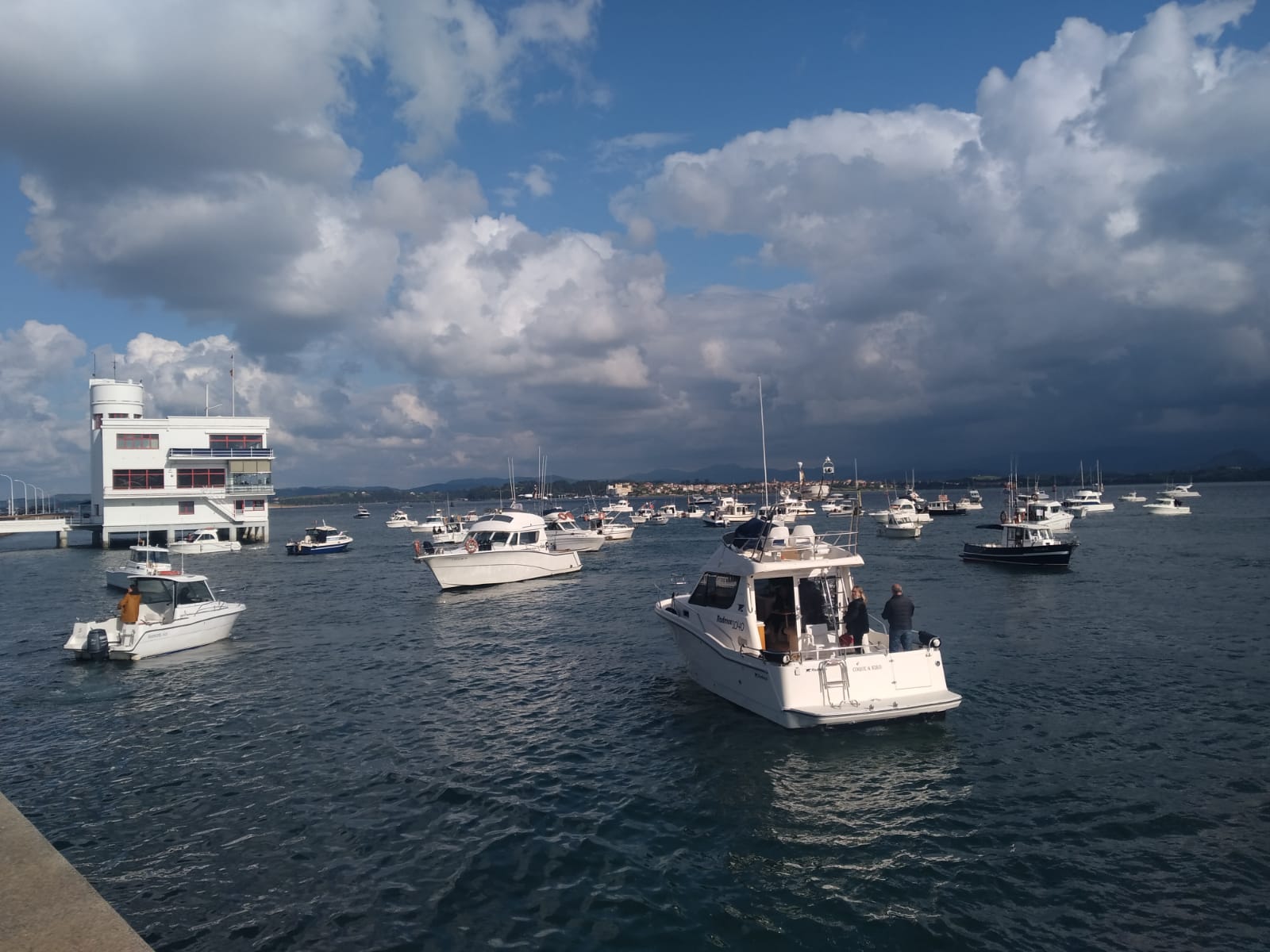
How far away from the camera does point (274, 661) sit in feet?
80.7

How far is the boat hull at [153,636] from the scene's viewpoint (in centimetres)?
2397

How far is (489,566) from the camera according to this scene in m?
41.5

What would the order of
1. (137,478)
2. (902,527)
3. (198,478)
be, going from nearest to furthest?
(137,478) → (198,478) → (902,527)

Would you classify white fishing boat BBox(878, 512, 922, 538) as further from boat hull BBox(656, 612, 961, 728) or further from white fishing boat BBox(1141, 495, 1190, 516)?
boat hull BBox(656, 612, 961, 728)

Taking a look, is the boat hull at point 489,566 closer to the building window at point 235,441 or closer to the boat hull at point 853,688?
the boat hull at point 853,688

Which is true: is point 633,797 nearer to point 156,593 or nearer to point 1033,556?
point 156,593

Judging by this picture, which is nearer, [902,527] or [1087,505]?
[902,527]

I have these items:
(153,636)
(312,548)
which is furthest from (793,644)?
(312,548)

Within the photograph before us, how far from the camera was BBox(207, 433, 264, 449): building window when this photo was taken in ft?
266

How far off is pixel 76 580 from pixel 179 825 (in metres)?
48.2

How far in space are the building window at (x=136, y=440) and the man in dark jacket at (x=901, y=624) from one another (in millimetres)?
82382

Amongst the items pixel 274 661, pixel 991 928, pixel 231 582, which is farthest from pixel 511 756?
pixel 231 582

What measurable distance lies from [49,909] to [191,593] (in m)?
21.1

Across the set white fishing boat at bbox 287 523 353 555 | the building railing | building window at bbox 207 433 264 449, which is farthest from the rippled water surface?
building window at bbox 207 433 264 449
